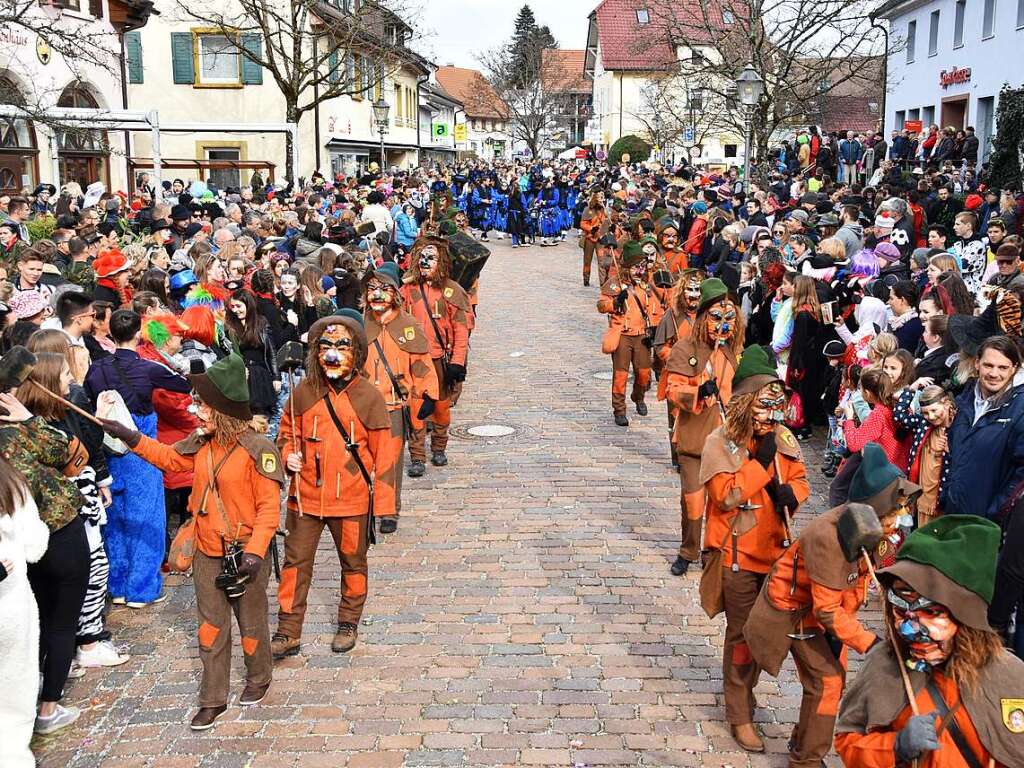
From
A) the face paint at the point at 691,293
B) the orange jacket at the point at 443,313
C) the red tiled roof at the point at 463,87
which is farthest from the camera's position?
the red tiled roof at the point at 463,87

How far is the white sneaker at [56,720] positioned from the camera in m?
5.36

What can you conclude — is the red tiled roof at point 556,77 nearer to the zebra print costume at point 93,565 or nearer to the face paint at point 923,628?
the zebra print costume at point 93,565

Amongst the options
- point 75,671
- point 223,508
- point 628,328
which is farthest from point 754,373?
point 628,328

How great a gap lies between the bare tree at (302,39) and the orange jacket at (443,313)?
16.4 metres

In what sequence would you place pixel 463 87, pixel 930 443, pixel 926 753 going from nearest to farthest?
1. pixel 926 753
2. pixel 930 443
3. pixel 463 87

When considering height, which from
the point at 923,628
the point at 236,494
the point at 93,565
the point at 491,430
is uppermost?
the point at 923,628

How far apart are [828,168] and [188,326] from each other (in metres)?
22.5

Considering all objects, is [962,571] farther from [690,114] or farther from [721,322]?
[690,114]

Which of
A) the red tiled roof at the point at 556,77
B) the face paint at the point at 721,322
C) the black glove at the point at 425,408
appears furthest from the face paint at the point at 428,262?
the red tiled roof at the point at 556,77

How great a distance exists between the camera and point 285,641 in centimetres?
615

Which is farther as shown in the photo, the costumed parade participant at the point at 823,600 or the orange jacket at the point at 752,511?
the orange jacket at the point at 752,511

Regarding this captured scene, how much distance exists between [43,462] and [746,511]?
11.5 feet

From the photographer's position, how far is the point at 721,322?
761cm

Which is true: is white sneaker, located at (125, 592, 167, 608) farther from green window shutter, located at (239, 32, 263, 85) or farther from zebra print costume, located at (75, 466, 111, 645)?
green window shutter, located at (239, 32, 263, 85)
